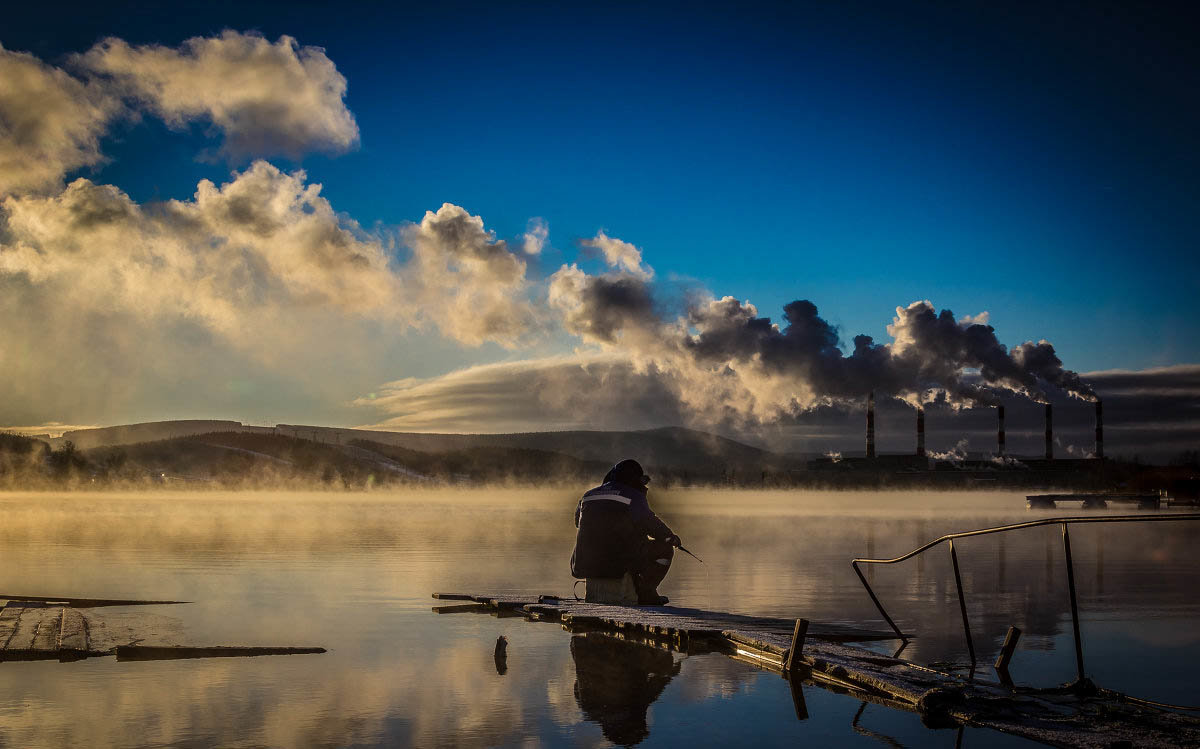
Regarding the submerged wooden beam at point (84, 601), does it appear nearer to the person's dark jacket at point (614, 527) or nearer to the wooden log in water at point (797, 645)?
the person's dark jacket at point (614, 527)

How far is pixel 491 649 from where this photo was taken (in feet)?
59.8

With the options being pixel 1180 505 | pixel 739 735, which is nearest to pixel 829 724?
pixel 739 735

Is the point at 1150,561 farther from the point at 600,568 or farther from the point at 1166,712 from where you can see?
the point at 1166,712

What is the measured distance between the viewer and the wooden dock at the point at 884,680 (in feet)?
37.0

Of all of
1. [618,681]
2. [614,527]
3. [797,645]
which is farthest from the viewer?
[614,527]

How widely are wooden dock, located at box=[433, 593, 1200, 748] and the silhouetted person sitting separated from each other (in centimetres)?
65

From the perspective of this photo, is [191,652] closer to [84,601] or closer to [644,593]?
[84,601]

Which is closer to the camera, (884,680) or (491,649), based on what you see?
(884,680)

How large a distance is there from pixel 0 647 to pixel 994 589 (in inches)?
844

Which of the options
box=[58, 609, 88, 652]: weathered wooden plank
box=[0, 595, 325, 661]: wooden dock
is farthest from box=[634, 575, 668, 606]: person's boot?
box=[58, 609, 88, 652]: weathered wooden plank

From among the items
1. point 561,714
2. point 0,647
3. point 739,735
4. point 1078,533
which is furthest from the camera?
point 1078,533

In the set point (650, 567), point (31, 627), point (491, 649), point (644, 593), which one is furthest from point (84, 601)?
point (650, 567)

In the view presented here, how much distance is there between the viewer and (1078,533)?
206 ft

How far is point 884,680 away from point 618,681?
134 inches
